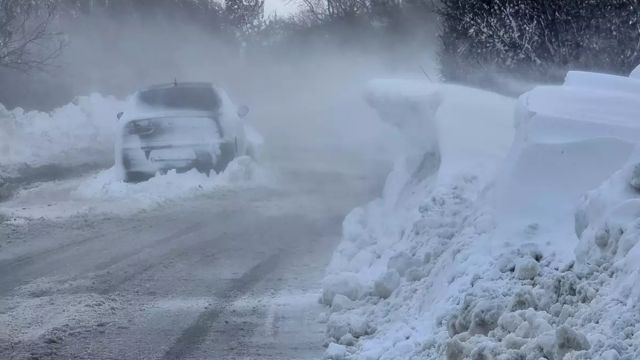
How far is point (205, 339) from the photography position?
662 cm

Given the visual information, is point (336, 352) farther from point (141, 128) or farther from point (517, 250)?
point (141, 128)

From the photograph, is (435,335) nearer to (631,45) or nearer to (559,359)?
(559,359)

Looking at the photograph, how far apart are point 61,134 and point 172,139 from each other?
9912mm

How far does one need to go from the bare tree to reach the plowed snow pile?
1464cm

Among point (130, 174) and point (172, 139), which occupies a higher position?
point (172, 139)

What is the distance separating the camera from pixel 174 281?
835 cm

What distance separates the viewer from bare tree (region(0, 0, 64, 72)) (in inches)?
830

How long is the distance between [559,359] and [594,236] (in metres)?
1.01

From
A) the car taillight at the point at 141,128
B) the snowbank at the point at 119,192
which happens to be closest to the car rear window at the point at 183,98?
the car taillight at the point at 141,128

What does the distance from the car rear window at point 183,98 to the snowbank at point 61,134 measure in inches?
176

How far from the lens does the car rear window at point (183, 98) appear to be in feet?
47.1

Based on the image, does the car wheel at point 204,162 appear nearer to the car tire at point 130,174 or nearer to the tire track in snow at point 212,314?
the car tire at point 130,174

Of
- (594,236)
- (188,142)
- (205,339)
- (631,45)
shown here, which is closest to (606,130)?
(594,236)

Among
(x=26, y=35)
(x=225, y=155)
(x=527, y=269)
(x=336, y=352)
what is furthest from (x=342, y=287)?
(x=26, y=35)
